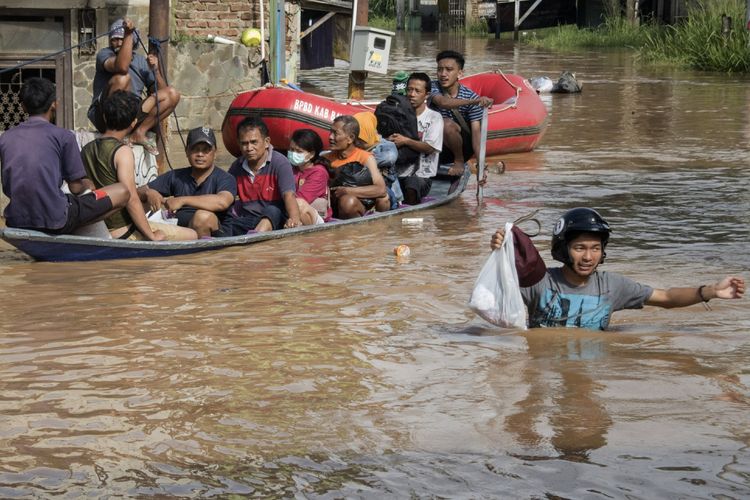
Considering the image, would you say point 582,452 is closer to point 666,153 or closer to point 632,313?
point 632,313

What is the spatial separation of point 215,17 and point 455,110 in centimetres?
629

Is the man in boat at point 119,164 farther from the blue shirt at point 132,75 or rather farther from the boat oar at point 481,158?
the boat oar at point 481,158

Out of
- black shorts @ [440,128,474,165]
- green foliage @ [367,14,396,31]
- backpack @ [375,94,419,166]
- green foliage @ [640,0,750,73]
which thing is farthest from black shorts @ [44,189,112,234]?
green foliage @ [367,14,396,31]

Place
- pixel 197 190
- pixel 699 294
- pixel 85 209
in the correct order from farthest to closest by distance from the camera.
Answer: pixel 197 190 < pixel 85 209 < pixel 699 294

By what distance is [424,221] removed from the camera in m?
11.0

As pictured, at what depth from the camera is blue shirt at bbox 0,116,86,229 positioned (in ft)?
27.3

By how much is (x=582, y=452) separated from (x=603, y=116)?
15.0m

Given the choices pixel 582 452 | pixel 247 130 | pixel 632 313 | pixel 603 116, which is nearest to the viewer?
pixel 582 452

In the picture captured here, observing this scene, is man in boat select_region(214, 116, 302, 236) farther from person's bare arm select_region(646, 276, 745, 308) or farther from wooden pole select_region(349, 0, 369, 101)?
wooden pole select_region(349, 0, 369, 101)

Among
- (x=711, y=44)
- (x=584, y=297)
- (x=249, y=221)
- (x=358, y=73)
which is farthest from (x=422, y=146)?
(x=711, y=44)

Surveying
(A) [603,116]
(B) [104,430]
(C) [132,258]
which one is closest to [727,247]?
(C) [132,258]

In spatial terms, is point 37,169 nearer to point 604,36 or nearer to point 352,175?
point 352,175

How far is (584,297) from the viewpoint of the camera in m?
6.50

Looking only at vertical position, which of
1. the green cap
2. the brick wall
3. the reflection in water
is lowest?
the reflection in water
